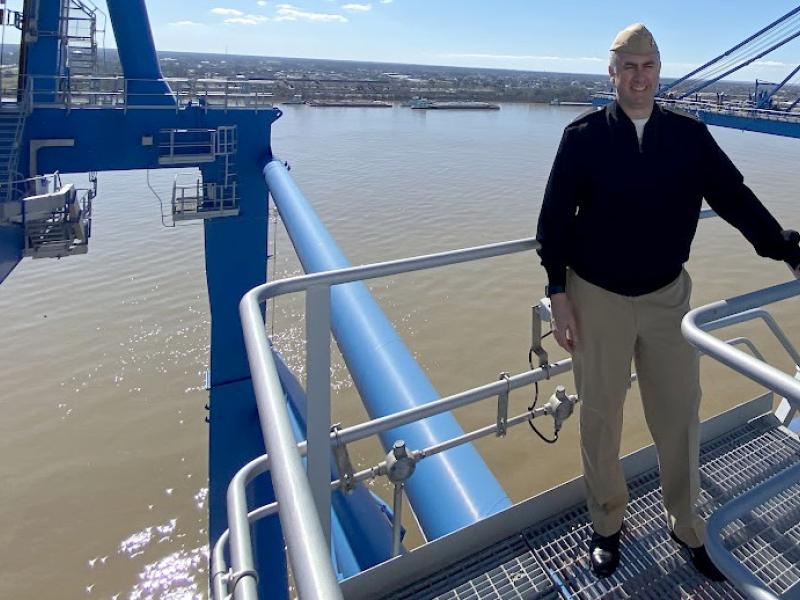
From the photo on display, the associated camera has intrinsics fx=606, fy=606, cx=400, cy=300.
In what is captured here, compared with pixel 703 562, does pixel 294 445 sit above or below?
above

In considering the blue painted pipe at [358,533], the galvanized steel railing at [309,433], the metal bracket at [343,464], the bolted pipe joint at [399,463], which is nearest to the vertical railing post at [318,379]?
the galvanized steel railing at [309,433]

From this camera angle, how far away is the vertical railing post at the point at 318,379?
1.48 meters

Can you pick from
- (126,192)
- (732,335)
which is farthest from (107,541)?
(126,192)

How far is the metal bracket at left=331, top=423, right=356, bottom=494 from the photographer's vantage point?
1804mm

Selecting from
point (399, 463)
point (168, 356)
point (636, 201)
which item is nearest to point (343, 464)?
point (399, 463)

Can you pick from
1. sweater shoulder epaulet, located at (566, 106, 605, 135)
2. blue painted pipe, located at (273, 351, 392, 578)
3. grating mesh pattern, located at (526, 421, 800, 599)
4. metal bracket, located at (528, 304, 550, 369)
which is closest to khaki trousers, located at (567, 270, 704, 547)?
grating mesh pattern, located at (526, 421, 800, 599)

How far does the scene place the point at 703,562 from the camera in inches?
69.7

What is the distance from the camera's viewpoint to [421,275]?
10.6 meters

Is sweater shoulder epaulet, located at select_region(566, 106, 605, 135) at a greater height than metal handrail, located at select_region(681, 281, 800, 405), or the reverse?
sweater shoulder epaulet, located at select_region(566, 106, 605, 135)

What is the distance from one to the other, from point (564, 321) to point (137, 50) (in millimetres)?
5771

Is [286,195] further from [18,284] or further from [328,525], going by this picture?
[18,284]

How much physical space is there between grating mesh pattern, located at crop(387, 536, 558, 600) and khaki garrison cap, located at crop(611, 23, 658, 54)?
57.8 inches

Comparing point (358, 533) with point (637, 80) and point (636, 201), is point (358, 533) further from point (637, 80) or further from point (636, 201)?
point (637, 80)

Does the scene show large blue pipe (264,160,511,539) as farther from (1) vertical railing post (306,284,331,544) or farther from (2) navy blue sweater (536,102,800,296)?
(2) navy blue sweater (536,102,800,296)
